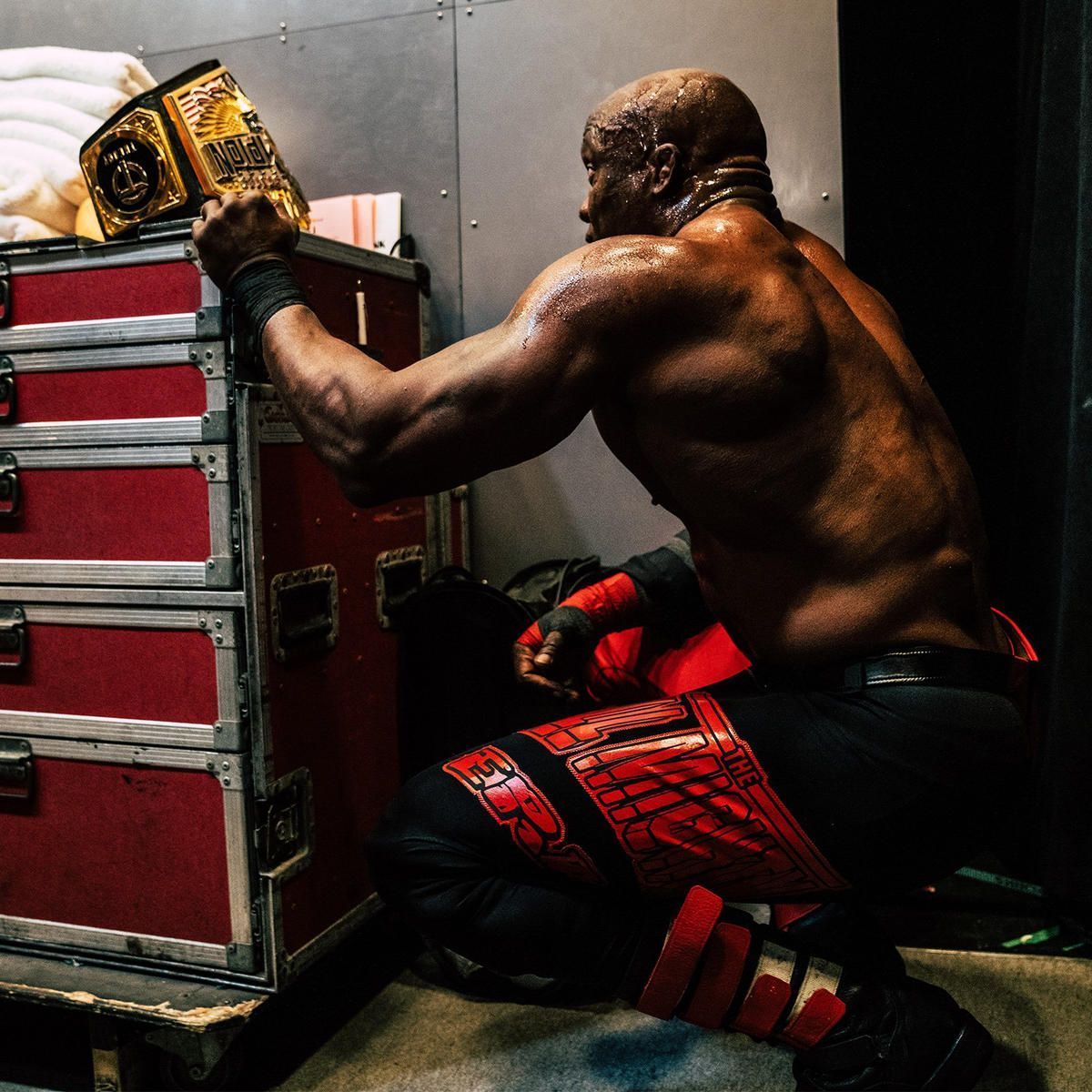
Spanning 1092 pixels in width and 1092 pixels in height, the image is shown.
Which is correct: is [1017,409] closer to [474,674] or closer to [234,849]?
[474,674]

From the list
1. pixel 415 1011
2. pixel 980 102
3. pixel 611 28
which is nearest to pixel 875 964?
pixel 415 1011

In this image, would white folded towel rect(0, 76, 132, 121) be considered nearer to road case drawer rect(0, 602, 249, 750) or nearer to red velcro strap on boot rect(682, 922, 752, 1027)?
road case drawer rect(0, 602, 249, 750)

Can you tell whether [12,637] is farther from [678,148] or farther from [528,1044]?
[678,148]

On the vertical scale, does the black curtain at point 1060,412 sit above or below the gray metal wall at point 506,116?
below

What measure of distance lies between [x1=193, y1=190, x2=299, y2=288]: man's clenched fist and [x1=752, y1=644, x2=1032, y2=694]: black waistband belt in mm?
1108

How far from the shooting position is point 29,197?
2.22 metres

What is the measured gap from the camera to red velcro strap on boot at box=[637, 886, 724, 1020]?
1.53m

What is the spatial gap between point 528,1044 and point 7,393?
1690mm

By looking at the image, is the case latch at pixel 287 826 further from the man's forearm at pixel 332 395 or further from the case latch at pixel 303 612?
Answer: the man's forearm at pixel 332 395

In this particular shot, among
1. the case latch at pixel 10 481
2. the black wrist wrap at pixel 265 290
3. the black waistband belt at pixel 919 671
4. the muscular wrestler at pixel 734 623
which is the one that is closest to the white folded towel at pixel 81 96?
the case latch at pixel 10 481

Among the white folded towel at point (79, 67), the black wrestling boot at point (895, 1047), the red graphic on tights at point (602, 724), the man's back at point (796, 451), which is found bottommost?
the black wrestling boot at point (895, 1047)

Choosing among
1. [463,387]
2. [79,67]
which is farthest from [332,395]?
[79,67]

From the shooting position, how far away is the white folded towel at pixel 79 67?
7.70 ft

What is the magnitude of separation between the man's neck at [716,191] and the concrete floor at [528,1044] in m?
1.56
